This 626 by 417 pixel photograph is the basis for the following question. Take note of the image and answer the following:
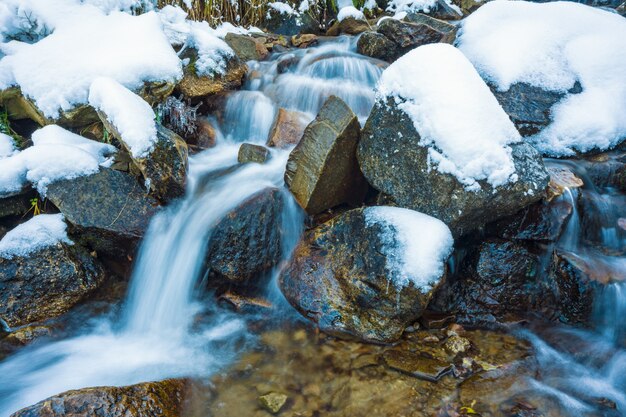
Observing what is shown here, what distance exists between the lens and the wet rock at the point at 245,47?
20.9 feet

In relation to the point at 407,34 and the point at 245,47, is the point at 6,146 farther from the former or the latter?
the point at 407,34

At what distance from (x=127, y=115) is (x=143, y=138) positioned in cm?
26

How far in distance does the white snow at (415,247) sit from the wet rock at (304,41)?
544cm

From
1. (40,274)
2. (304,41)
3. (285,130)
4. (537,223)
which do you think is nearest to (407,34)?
(304,41)

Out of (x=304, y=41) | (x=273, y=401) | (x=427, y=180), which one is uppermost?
(x=304, y=41)

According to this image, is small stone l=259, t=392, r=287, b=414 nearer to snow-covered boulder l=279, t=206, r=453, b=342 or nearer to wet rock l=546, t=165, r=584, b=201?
snow-covered boulder l=279, t=206, r=453, b=342

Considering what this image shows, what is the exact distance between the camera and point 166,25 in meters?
5.54

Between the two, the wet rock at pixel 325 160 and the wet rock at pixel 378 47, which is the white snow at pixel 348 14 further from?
the wet rock at pixel 325 160

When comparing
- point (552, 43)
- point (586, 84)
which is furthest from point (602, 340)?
point (552, 43)

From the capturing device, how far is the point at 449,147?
2965 millimetres

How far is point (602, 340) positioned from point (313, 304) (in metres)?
2.27

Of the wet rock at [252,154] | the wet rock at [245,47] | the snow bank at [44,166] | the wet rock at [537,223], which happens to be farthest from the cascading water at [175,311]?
the wet rock at [537,223]

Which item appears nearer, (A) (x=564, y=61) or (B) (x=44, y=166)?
(B) (x=44, y=166)

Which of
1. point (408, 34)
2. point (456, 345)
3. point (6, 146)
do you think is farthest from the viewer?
point (408, 34)
